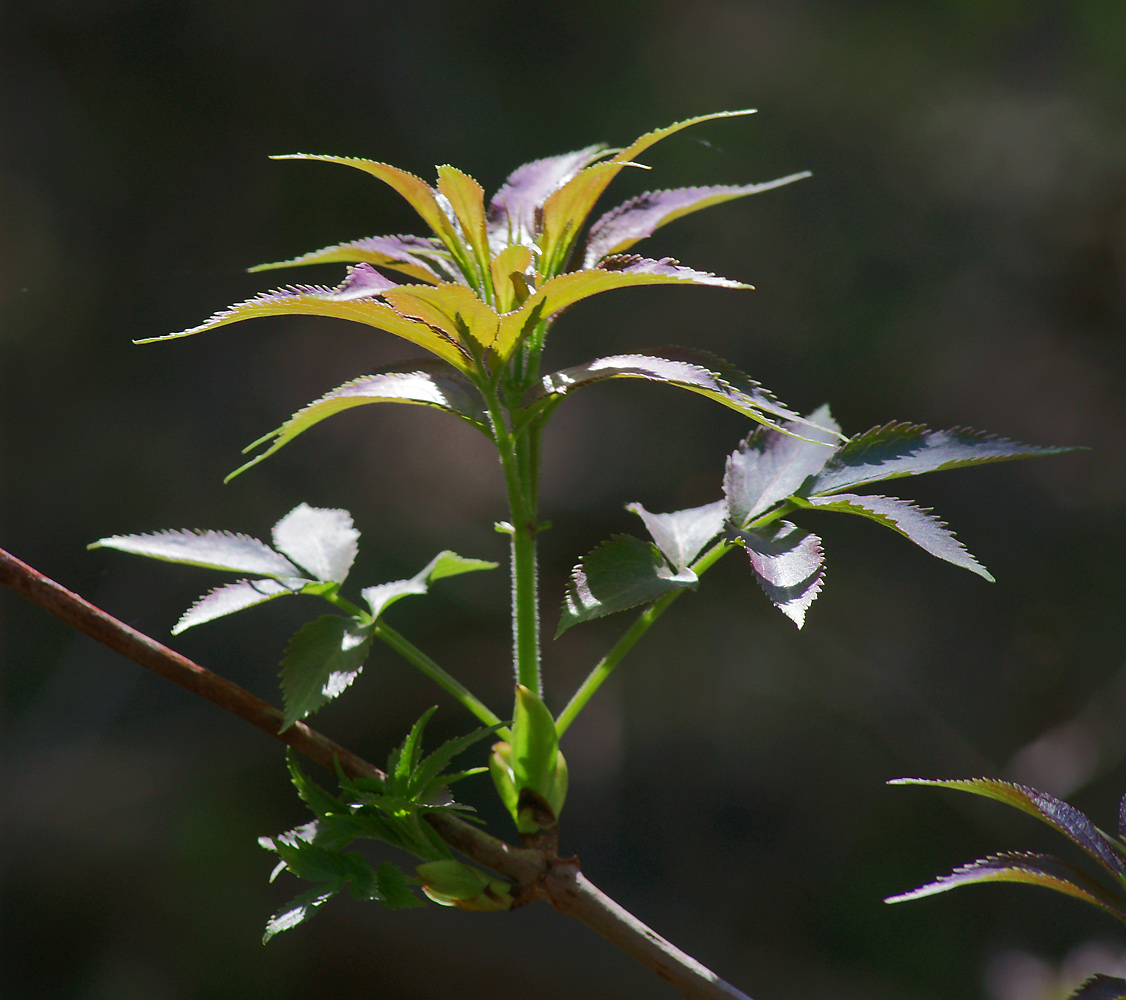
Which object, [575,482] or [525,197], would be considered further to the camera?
[575,482]

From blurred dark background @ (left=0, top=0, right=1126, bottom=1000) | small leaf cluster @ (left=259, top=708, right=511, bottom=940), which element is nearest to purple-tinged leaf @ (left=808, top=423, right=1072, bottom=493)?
small leaf cluster @ (left=259, top=708, right=511, bottom=940)

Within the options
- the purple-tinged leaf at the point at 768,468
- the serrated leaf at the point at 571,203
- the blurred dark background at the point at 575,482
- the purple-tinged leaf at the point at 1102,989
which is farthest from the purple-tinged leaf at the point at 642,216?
the blurred dark background at the point at 575,482

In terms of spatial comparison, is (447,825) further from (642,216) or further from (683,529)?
(642,216)

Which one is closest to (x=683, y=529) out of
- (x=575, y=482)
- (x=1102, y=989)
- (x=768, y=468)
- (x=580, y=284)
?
(x=768, y=468)

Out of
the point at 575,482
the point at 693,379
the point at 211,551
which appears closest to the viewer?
the point at 693,379

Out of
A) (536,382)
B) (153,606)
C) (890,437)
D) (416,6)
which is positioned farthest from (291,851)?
(416,6)

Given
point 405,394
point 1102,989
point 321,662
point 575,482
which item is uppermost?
point 405,394

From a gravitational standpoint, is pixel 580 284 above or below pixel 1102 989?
above

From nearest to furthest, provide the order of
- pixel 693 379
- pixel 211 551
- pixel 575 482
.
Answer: pixel 693 379 < pixel 211 551 < pixel 575 482

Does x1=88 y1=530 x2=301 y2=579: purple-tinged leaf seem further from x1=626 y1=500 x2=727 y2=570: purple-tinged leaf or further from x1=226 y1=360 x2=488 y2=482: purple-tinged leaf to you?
x1=626 y1=500 x2=727 y2=570: purple-tinged leaf
